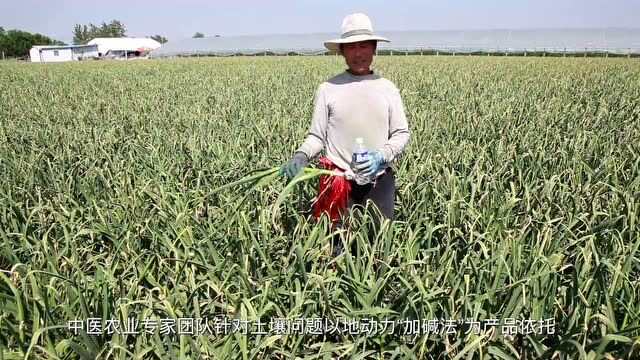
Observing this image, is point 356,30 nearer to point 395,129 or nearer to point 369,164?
point 395,129

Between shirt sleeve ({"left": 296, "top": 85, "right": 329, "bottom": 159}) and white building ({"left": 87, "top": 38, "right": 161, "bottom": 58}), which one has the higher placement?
white building ({"left": 87, "top": 38, "right": 161, "bottom": 58})

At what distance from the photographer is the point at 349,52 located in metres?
2.41

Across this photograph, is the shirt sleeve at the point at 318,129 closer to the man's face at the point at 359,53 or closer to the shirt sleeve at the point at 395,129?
the man's face at the point at 359,53

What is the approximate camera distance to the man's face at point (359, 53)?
2383 millimetres

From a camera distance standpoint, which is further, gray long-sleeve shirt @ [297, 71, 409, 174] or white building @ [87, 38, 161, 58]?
white building @ [87, 38, 161, 58]

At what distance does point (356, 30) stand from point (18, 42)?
90.5 meters

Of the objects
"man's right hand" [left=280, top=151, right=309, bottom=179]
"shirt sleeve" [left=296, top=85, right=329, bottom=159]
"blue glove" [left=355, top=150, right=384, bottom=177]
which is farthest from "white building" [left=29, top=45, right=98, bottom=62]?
"blue glove" [left=355, top=150, right=384, bottom=177]

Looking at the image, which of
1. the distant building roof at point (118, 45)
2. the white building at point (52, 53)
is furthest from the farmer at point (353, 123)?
the distant building roof at point (118, 45)

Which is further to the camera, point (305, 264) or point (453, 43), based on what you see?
point (453, 43)

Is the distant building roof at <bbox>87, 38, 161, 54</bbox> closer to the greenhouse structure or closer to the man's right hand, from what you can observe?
the greenhouse structure

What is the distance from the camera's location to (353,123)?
8.17 ft

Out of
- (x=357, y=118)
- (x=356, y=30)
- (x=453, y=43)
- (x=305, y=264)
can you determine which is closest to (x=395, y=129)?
(x=357, y=118)

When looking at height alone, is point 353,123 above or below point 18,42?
below

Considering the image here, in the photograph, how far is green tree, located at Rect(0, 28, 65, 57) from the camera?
72456 mm
